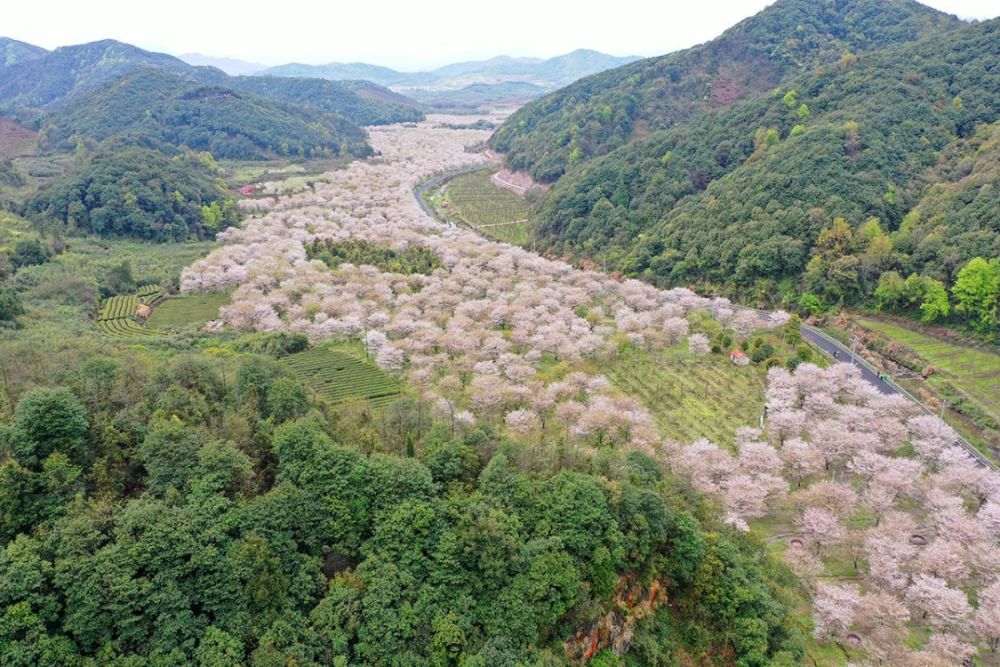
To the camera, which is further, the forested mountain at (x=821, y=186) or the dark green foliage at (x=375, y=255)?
the dark green foliage at (x=375, y=255)

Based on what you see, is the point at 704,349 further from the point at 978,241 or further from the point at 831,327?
the point at 978,241

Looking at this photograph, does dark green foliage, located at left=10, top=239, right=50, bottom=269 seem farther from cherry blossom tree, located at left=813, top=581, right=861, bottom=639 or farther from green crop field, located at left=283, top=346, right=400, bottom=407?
cherry blossom tree, located at left=813, top=581, right=861, bottom=639

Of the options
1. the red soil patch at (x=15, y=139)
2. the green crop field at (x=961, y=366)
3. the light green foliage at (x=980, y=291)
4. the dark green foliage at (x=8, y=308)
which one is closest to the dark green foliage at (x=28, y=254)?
the dark green foliage at (x=8, y=308)

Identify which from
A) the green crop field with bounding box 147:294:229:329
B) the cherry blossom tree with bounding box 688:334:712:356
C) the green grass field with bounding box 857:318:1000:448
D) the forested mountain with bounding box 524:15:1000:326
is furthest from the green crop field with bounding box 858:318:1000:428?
the green crop field with bounding box 147:294:229:329

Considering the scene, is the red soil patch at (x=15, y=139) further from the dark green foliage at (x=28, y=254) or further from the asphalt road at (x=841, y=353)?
the asphalt road at (x=841, y=353)

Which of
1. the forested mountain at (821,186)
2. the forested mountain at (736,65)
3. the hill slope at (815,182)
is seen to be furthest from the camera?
the forested mountain at (736,65)

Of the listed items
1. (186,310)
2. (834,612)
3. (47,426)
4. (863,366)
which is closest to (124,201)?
(186,310)

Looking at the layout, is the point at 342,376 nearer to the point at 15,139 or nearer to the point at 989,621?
the point at 989,621
